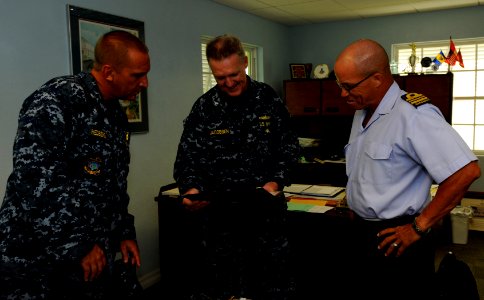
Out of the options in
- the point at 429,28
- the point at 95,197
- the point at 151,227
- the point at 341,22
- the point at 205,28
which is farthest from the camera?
the point at 341,22

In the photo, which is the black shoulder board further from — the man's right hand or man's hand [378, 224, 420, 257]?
the man's right hand

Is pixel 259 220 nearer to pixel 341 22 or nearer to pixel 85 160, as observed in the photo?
pixel 85 160

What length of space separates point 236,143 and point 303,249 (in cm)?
117

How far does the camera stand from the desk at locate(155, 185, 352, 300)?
2.63 metres

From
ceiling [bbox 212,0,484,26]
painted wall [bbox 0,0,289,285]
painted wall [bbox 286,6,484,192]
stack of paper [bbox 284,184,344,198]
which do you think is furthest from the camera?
painted wall [bbox 286,6,484,192]

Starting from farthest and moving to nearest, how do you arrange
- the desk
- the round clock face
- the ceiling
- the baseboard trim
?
the round clock face
the ceiling
the baseboard trim
the desk

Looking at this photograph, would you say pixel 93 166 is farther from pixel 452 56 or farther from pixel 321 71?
pixel 452 56

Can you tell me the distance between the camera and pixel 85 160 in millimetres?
1629

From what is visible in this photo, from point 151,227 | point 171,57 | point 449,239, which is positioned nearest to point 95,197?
point 151,227

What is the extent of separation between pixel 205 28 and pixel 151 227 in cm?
216

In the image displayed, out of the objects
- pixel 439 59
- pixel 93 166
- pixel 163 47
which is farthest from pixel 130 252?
pixel 439 59

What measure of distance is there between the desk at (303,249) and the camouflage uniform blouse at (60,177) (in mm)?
686

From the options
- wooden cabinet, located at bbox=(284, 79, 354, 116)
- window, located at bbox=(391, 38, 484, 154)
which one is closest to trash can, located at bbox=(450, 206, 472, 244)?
window, located at bbox=(391, 38, 484, 154)

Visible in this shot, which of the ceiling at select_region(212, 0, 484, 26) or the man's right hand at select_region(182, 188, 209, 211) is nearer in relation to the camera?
the man's right hand at select_region(182, 188, 209, 211)
